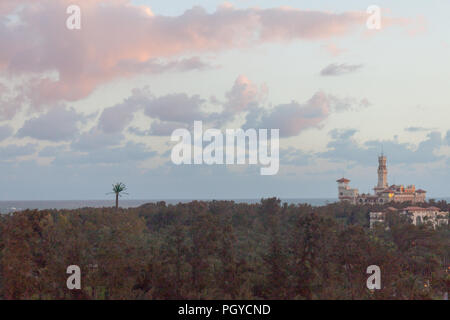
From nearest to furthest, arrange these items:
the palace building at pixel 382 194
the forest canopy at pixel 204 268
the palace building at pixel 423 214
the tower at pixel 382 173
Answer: the forest canopy at pixel 204 268 < the palace building at pixel 423 214 < the palace building at pixel 382 194 < the tower at pixel 382 173

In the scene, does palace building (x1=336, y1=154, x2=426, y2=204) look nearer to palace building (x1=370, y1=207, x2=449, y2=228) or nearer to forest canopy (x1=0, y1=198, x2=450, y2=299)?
palace building (x1=370, y1=207, x2=449, y2=228)

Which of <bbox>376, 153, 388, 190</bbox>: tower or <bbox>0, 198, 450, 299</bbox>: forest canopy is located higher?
<bbox>376, 153, 388, 190</bbox>: tower

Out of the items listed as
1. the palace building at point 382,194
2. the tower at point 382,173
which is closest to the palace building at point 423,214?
the palace building at point 382,194

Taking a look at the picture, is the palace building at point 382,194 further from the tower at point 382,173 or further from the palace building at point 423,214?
the palace building at point 423,214

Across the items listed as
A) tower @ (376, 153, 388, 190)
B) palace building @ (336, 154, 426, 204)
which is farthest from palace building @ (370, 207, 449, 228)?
tower @ (376, 153, 388, 190)

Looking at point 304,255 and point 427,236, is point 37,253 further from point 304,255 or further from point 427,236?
point 427,236

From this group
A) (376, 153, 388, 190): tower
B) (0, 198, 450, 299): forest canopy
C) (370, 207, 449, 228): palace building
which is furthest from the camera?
(376, 153, 388, 190): tower

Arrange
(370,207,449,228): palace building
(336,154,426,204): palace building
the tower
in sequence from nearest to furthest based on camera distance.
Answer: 1. (370,207,449,228): palace building
2. (336,154,426,204): palace building
3. the tower

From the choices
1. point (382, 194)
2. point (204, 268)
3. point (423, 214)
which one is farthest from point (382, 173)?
point (204, 268)

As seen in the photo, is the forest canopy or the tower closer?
the forest canopy

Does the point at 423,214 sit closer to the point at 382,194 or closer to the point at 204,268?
the point at 382,194

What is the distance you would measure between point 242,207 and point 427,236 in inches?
1077

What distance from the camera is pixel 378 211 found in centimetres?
7519
